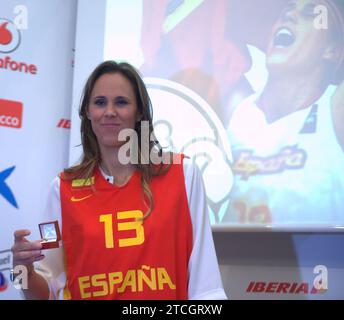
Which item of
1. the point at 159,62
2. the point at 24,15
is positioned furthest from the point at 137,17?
the point at 24,15

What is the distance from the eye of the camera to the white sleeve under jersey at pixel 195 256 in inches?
58.6

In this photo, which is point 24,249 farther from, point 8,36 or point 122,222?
point 8,36

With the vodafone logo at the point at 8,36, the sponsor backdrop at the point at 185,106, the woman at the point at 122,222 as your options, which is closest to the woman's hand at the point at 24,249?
the woman at the point at 122,222

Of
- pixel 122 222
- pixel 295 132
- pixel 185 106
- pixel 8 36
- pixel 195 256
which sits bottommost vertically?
pixel 195 256

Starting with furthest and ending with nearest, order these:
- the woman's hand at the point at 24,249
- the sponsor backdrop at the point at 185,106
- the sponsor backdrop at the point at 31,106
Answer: the sponsor backdrop at the point at 31,106, the sponsor backdrop at the point at 185,106, the woman's hand at the point at 24,249

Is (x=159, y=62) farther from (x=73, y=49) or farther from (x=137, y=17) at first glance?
(x=73, y=49)

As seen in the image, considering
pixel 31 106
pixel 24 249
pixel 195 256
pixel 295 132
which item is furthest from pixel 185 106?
pixel 24 249

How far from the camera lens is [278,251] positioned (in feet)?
7.80

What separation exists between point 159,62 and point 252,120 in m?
0.61

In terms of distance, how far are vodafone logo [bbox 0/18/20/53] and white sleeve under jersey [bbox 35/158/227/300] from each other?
126 centimetres

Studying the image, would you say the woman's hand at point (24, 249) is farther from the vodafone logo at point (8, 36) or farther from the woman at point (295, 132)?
the vodafone logo at point (8, 36)

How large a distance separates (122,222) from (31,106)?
135 cm

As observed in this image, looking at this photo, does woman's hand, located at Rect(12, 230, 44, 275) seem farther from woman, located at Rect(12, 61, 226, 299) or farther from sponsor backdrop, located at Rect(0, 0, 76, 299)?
sponsor backdrop, located at Rect(0, 0, 76, 299)

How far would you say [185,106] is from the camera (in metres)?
2.36
